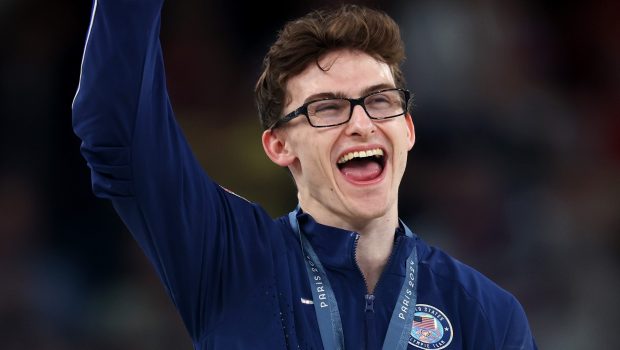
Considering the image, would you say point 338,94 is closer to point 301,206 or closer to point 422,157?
point 301,206

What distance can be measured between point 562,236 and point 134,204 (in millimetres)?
4591

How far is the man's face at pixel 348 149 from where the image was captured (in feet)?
11.0

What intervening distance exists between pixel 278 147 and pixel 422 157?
354 cm

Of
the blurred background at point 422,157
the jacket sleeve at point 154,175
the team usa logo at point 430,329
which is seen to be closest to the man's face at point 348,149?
the jacket sleeve at point 154,175

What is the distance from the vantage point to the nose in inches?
131

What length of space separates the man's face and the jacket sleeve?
9.8 inches

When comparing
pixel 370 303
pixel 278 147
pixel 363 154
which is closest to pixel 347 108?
pixel 363 154

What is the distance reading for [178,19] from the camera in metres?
7.04

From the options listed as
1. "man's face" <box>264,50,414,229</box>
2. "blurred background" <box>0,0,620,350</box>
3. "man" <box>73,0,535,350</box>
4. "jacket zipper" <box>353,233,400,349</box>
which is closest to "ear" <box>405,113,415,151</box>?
"man" <box>73,0,535,350</box>

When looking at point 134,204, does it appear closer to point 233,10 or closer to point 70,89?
point 70,89

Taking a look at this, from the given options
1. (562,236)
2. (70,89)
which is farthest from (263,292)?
(562,236)

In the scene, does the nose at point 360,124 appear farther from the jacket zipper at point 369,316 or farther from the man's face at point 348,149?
the jacket zipper at point 369,316

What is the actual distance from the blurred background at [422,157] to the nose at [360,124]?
3195 mm

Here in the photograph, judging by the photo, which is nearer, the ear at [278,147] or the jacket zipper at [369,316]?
the jacket zipper at [369,316]
